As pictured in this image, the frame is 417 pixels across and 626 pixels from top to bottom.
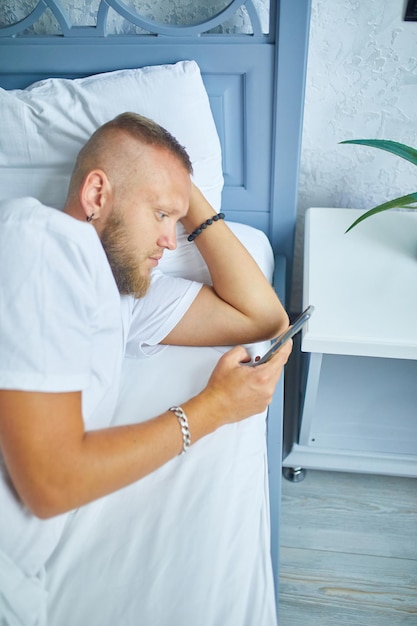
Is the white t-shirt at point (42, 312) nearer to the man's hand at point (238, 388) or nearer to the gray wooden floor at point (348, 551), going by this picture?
the man's hand at point (238, 388)

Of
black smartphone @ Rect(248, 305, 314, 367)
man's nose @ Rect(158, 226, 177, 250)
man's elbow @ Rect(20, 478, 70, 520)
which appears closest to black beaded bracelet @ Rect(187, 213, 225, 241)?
man's nose @ Rect(158, 226, 177, 250)

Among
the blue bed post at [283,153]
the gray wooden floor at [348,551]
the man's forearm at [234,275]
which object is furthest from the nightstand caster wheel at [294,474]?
the man's forearm at [234,275]

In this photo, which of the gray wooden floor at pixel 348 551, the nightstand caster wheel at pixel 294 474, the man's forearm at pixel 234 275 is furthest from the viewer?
the nightstand caster wheel at pixel 294 474

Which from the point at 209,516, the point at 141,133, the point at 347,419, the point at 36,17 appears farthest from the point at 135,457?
the point at 36,17

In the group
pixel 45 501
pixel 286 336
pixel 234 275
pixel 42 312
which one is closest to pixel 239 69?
pixel 234 275

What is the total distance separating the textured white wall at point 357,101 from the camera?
1.09 metres

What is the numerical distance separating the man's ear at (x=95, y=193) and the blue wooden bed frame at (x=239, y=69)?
0.44 meters

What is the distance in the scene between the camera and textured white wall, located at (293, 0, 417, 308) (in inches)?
42.8

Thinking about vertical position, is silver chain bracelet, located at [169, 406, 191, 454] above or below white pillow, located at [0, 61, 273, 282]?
below

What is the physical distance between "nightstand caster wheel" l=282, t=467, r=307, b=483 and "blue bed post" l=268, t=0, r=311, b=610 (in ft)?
0.94

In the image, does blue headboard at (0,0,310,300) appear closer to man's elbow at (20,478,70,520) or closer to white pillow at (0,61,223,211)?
white pillow at (0,61,223,211)

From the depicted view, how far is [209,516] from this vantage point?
0.69m

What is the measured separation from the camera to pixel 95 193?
Answer: 78 centimetres

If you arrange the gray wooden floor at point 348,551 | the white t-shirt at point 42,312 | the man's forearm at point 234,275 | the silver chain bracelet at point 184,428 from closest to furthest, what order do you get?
the white t-shirt at point 42,312
the silver chain bracelet at point 184,428
the man's forearm at point 234,275
the gray wooden floor at point 348,551
